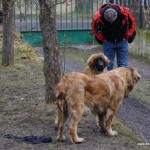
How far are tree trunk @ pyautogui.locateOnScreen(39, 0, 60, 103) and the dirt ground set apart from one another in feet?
1.21

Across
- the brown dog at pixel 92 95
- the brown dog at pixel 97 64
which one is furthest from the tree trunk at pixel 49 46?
the brown dog at pixel 92 95

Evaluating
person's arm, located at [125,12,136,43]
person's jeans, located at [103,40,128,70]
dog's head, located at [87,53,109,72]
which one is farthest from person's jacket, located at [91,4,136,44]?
dog's head, located at [87,53,109,72]

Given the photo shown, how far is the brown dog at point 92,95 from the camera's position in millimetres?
6770

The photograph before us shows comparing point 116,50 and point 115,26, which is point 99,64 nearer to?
point 115,26

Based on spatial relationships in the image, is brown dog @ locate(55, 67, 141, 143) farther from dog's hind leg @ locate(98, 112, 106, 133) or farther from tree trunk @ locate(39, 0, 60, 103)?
tree trunk @ locate(39, 0, 60, 103)

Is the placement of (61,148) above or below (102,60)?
below

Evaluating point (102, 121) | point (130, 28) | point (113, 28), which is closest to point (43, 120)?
point (102, 121)

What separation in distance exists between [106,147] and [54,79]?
2.46 metres

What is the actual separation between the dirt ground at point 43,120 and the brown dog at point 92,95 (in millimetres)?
252

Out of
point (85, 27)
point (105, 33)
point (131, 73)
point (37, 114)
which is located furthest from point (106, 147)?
point (85, 27)

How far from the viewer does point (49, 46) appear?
8773 mm

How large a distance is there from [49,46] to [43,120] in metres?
1.30

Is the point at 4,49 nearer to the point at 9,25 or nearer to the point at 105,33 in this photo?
the point at 9,25

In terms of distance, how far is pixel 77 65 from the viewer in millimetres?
16719
